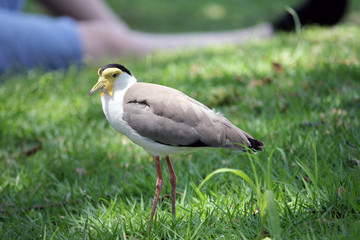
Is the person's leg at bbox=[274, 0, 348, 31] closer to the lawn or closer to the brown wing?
the lawn

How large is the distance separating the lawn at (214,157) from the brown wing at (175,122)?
308mm

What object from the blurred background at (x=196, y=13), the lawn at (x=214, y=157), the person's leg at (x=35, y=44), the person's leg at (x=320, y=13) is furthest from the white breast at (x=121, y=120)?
the blurred background at (x=196, y=13)

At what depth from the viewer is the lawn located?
225 centimetres

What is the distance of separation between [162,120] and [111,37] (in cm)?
516

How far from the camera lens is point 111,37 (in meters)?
7.11

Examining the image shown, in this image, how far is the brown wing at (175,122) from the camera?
2.26 metres

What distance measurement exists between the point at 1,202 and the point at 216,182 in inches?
Result: 62.8

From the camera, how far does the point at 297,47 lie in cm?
500

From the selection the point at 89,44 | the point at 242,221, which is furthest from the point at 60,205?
the point at 89,44

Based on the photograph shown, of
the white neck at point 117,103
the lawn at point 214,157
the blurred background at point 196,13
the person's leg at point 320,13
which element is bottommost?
the blurred background at point 196,13

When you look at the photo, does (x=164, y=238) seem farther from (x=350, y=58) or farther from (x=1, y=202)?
(x=350, y=58)

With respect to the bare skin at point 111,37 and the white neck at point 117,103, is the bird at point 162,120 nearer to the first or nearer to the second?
the white neck at point 117,103

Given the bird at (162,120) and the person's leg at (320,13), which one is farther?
the person's leg at (320,13)

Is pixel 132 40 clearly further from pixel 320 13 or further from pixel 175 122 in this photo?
pixel 175 122
